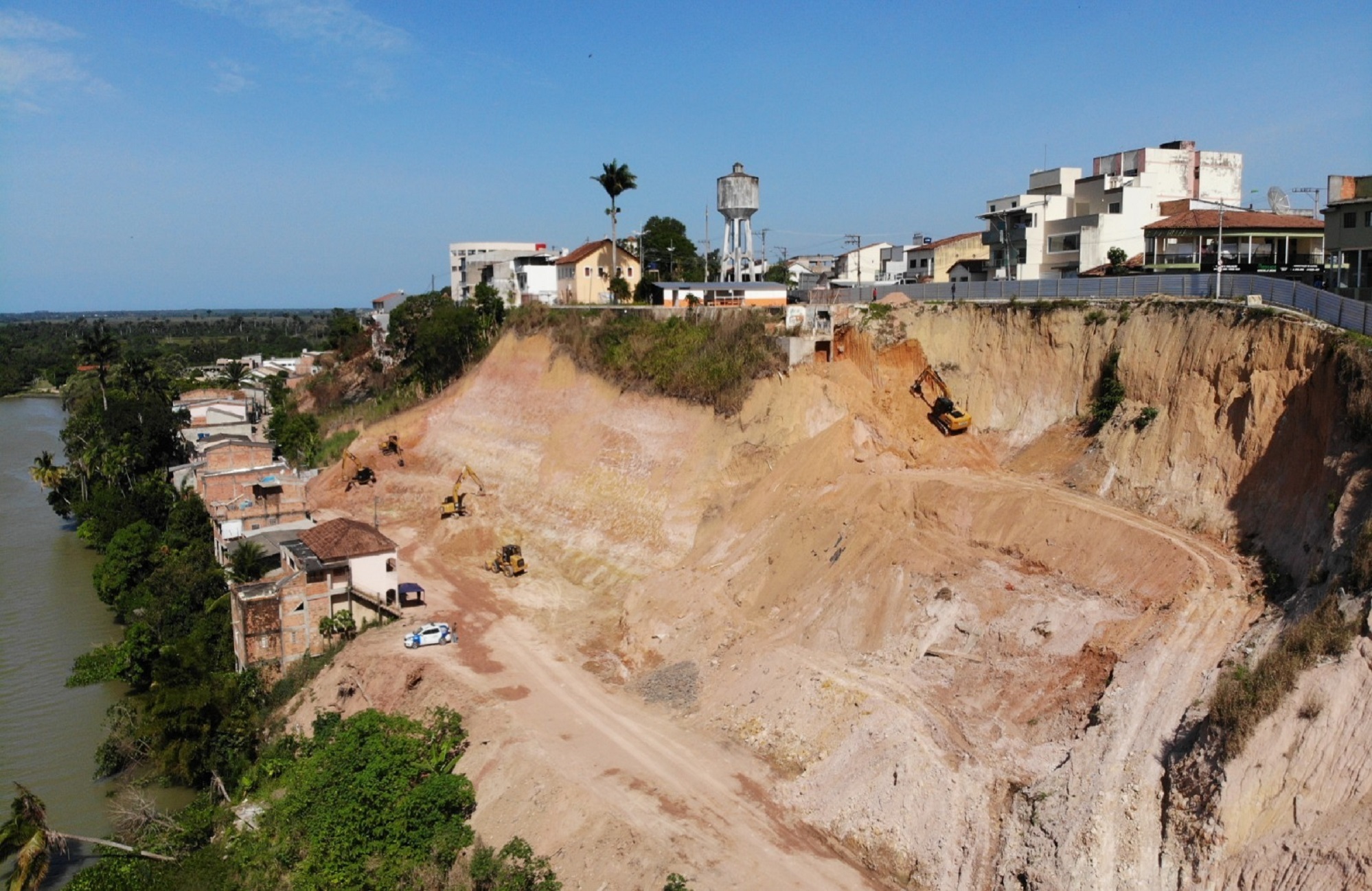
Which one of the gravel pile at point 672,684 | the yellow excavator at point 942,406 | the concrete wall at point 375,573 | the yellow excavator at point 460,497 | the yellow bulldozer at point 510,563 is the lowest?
the gravel pile at point 672,684

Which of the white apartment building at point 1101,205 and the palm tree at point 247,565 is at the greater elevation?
the white apartment building at point 1101,205

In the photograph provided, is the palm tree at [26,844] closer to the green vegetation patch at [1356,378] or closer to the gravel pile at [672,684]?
the gravel pile at [672,684]

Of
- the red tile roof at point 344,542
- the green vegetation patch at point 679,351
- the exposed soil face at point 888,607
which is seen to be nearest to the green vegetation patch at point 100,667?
the red tile roof at point 344,542

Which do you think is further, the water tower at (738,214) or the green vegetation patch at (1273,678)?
the water tower at (738,214)

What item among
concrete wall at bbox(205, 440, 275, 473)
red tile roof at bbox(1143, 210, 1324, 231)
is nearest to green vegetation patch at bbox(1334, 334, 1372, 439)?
red tile roof at bbox(1143, 210, 1324, 231)

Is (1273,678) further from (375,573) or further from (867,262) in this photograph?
(867,262)

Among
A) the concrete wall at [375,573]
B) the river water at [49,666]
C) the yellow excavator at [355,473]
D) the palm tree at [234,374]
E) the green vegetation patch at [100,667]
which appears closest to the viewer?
Result: the river water at [49,666]

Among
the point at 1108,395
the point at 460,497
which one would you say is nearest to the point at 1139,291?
the point at 1108,395

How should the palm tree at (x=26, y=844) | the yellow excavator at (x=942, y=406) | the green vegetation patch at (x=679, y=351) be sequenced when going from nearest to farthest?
the palm tree at (x=26, y=844) → the yellow excavator at (x=942, y=406) → the green vegetation patch at (x=679, y=351)
